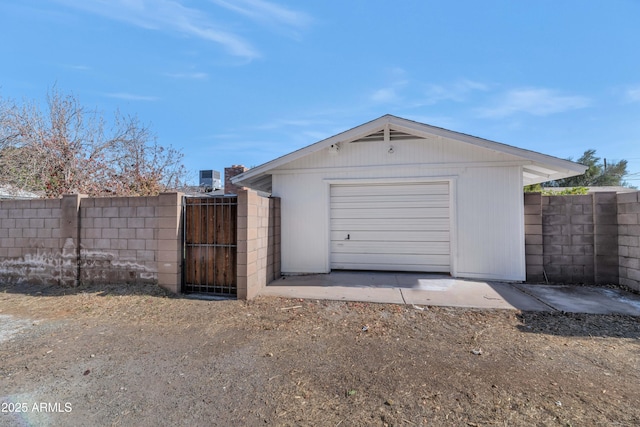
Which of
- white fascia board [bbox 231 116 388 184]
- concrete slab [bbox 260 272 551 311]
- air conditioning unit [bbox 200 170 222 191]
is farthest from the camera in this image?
air conditioning unit [bbox 200 170 222 191]

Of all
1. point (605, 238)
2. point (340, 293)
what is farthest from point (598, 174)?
point (340, 293)

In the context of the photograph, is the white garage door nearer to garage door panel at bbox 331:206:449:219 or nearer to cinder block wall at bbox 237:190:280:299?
garage door panel at bbox 331:206:449:219

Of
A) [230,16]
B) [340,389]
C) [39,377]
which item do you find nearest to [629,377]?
[340,389]

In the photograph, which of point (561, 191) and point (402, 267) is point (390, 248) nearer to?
point (402, 267)

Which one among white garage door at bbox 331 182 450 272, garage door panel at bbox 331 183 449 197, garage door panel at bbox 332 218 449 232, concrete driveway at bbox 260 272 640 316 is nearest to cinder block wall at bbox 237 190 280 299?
concrete driveway at bbox 260 272 640 316

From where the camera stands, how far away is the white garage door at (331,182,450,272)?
23.3 feet

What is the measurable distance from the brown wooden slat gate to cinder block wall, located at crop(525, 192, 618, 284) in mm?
6570

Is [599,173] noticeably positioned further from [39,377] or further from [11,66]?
[11,66]

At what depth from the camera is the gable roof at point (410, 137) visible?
6148 mm

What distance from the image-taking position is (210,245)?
571 cm

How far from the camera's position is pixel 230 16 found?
684 cm

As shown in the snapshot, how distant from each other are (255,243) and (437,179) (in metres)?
4.53

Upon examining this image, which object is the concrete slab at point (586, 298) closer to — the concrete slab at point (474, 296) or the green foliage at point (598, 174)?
the concrete slab at point (474, 296)

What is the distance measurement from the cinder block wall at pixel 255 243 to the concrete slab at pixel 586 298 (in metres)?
5.21
